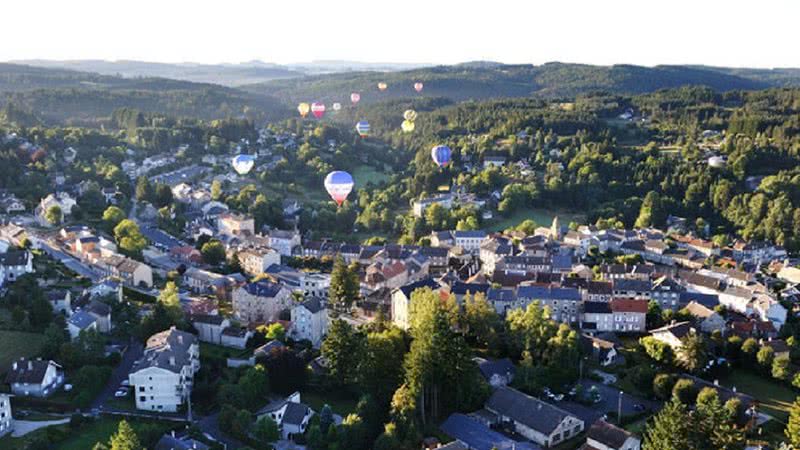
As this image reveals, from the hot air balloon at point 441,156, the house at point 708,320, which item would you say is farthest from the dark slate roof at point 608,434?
the hot air balloon at point 441,156

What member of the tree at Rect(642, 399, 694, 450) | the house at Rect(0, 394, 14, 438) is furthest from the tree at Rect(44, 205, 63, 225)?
the tree at Rect(642, 399, 694, 450)

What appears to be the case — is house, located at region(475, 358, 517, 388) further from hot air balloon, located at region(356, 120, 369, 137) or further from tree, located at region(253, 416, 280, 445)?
hot air balloon, located at region(356, 120, 369, 137)

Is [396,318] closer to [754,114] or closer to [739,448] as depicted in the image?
[739,448]

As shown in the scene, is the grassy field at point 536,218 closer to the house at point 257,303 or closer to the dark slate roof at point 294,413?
the house at point 257,303

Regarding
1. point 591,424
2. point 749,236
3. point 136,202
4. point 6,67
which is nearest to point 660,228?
point 749,236

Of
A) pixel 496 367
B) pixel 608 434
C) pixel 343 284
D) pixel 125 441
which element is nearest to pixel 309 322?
pixel 343 284
